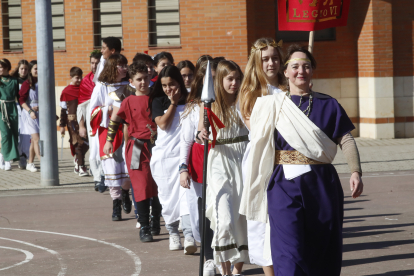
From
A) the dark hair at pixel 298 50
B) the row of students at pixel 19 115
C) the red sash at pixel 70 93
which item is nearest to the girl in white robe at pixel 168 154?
the dark hair at pixel 298 50

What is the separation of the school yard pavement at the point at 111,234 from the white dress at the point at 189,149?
454 millimetres

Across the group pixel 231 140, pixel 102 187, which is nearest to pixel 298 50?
pixel 231 140

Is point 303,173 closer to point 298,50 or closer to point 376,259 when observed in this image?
point 298,50

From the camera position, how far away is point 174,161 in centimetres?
708

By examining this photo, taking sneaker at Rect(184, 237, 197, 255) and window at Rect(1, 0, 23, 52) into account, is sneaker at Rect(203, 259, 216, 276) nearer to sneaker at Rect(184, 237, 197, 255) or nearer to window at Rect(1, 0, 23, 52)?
sneaker at Rect(184, 237, 197, 255)

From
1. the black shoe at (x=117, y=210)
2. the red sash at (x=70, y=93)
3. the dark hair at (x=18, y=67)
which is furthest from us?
the dark hair at (x=18, y=67)

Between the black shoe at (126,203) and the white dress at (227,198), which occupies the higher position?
the white dress at (227,198)

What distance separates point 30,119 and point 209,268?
9.12 meters

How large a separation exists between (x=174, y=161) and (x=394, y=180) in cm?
550

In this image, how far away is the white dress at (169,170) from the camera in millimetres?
7051

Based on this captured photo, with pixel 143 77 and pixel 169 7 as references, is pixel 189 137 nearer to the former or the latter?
pixel 143 77

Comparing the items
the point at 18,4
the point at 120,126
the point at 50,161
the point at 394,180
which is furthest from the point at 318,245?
the point at 18,4

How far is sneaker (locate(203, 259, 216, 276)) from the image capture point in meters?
6.07

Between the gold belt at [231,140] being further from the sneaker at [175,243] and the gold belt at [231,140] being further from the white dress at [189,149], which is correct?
the sneaker at [175,243]
